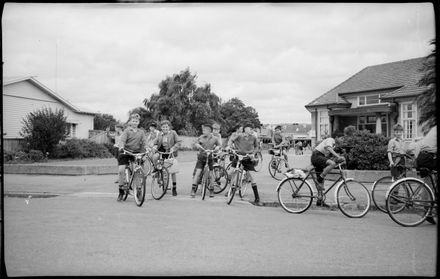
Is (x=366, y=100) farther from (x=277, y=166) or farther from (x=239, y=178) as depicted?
(x=239, y=178)

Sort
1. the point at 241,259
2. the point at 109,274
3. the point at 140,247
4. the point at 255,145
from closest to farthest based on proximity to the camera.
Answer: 1. the point at 109,274
2. the point at 241,259
3. the point at 140,247
4. the point at 255,145

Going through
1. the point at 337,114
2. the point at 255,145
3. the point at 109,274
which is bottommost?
the point at 109,274

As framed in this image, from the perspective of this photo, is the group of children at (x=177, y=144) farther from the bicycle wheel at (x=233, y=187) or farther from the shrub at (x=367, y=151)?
the shrub at (x=367, y=151)

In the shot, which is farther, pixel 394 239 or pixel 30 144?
pixel 30 144

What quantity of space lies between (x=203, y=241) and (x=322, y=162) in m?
3.74

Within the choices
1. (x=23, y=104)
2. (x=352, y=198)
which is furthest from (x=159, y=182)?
(x=352, y=198)

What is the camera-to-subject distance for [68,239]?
5383mm

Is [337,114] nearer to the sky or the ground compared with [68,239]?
nearer to the sky

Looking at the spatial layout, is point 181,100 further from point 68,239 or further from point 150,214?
point 68,239

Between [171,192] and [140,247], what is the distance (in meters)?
5.44

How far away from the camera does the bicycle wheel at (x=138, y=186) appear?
817 centimetres

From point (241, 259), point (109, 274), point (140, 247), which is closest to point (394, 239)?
point (241, 259)

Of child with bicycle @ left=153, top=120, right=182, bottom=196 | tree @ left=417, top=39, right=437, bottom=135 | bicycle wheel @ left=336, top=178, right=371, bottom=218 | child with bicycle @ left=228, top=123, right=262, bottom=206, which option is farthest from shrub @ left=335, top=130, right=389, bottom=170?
child with bicycle @ left=153, top=120, right=182, bottom=196

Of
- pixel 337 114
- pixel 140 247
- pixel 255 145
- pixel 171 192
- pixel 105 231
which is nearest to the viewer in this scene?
pixel 140 247
